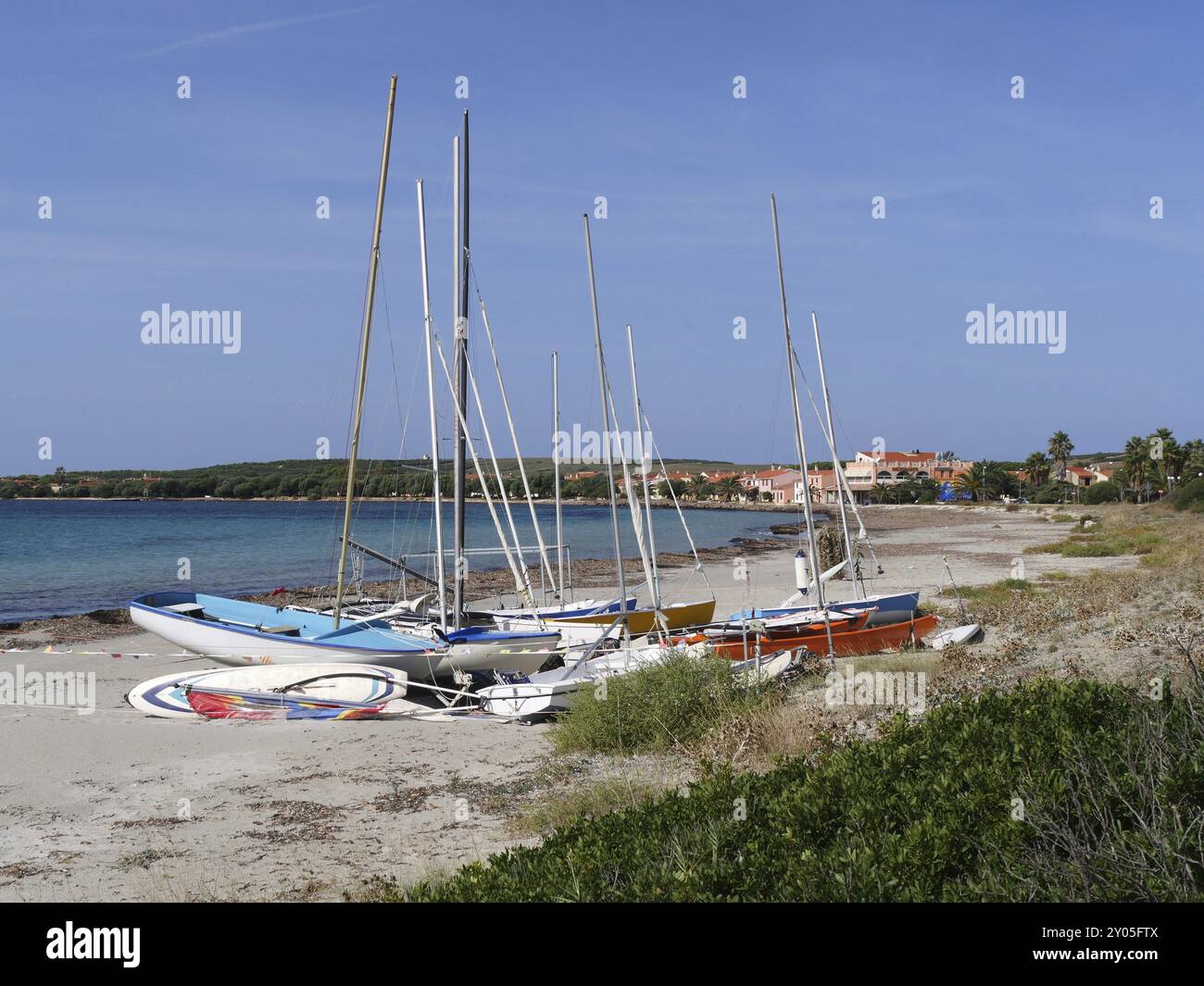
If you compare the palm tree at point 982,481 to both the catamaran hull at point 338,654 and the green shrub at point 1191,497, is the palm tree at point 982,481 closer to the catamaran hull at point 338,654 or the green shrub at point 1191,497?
the green shrub at point 1191,497

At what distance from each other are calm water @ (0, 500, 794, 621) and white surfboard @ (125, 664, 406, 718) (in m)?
6.67

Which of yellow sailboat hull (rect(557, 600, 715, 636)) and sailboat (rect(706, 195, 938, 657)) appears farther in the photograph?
yellow sailboat hull (rect(557, 600, 715, 636))

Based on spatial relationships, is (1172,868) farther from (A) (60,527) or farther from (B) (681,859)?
(A) (60,527)

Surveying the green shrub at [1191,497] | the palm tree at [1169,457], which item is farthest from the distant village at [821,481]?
the green shrub at [1191,497]

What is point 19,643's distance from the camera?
25.8 m

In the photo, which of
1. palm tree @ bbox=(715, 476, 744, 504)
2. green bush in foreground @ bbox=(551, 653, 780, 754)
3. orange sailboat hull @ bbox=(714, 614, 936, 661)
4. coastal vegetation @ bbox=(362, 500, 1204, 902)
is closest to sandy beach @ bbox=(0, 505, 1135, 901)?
green bush in foreground @ bbox=(551, 653, 780, 754)

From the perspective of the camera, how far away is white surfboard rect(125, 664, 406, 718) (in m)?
16.0

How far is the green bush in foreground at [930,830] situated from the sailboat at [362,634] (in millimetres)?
10101

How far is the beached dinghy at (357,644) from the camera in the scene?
57.3ft

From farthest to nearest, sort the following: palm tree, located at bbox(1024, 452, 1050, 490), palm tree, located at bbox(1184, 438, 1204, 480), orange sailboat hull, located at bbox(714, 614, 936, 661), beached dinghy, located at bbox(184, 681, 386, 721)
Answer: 1. palm tree, located at bbox(1024, 452, 1050, 490)
2. palm tree, located at bbox(1184, 438, 1204, 480)
3. orange sailboat hull, located at bbox(714, 614, 936, 661)
4. beached dinghy, located at bbox(184, 681, 386, 721)

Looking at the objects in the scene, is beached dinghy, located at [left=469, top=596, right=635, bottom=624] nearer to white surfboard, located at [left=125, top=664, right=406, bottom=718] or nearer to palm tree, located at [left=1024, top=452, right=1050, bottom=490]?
white surfboard, located at [left=125, top=664, right=406, bottom=718]

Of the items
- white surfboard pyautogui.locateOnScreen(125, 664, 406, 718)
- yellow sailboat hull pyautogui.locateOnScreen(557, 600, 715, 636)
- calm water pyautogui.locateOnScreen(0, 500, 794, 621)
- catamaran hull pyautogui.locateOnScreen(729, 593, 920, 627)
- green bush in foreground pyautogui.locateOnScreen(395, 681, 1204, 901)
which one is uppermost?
green bush in foreground pyautogui.locateOnScreen(395, 681, 1204, 901)
